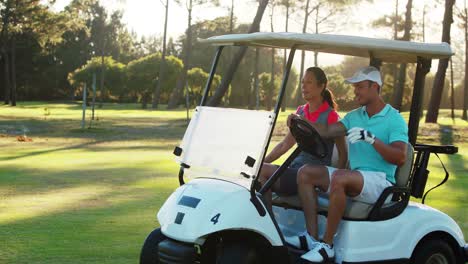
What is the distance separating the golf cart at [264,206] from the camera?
15.8 feet

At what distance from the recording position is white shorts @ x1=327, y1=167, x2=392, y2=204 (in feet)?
17.0

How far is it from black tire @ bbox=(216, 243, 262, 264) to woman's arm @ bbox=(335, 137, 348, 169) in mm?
1136

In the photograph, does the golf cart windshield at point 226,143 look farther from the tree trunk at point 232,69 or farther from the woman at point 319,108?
the tree trunk at point 232,69

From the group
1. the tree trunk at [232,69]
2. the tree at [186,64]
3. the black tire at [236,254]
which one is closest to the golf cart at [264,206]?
the black tire at [236,254]

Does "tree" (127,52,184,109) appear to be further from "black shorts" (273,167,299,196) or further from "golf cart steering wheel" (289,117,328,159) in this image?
"golf cart steering wheel" (289,117,328,159)

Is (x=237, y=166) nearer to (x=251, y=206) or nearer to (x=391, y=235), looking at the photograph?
(x=251, y=206)

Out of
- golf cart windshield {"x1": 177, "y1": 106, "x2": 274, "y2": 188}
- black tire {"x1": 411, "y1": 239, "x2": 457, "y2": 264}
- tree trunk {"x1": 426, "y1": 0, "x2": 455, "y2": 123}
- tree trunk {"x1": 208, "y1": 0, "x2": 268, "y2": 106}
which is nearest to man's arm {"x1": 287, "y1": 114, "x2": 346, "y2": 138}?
golf cart windshield {"x1": 177, "y1": 106, "x2": 274, "y2": 188}

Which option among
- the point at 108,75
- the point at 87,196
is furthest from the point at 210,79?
the point at 108,75

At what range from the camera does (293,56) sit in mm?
5137

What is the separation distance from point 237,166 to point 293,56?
2.58ft

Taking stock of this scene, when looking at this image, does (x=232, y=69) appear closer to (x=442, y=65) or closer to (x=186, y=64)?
(x=442, y=65)

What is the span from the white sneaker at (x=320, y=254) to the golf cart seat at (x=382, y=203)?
0.30 m

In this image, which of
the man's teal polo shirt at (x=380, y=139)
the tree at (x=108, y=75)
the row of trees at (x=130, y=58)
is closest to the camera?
the man's teal polo shirt at (x=380, y=139)

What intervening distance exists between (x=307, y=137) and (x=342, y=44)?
25.9 inches
